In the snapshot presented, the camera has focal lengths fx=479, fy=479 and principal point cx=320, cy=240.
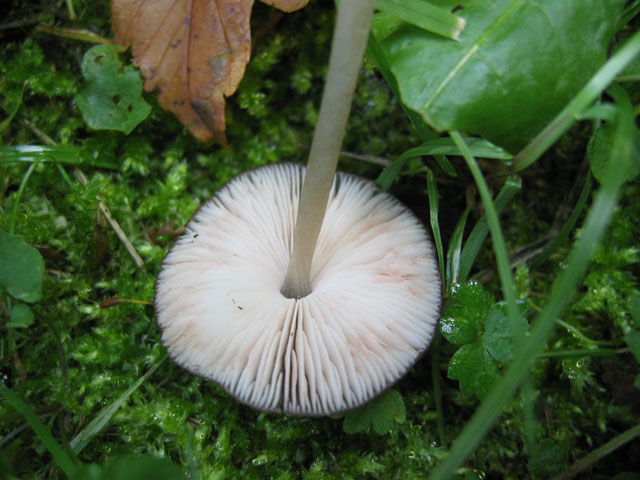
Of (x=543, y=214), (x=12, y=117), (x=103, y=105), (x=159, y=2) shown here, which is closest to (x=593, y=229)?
(x=543, y=214)

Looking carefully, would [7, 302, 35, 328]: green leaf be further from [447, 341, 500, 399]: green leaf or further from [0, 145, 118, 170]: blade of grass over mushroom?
[447, 341, 500, 399]: green leaf

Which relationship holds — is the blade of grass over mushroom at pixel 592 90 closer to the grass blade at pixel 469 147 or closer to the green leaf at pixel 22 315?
the grass blade at pixel 469 147

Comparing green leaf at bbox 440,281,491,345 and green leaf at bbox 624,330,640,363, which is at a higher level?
green leaf at bbox 624,330,640,363

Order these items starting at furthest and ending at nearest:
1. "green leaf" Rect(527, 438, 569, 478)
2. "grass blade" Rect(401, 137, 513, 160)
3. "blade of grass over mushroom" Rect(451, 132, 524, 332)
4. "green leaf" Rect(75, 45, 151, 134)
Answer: "green leaf" Rect(75, 45, 151, 134) → "green leaf" Rect(527, 438, 569, 478) → "grass blade" Rect(401, 137, 513, 160) → "blade of grass over mushroom" Rect(451, 132, 524, 332)

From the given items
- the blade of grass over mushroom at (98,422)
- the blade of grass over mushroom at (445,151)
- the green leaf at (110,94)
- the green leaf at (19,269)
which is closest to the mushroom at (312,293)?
the blade of grass over mushroom at (445,151)

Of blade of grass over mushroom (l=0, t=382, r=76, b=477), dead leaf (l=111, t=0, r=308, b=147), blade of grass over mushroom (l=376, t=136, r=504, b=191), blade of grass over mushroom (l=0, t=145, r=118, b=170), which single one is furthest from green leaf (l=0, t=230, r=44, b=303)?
blade of grass over mushroom (l=376, t=136, r=504, b=191)

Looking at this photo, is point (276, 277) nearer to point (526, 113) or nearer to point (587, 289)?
point (526, 113)
